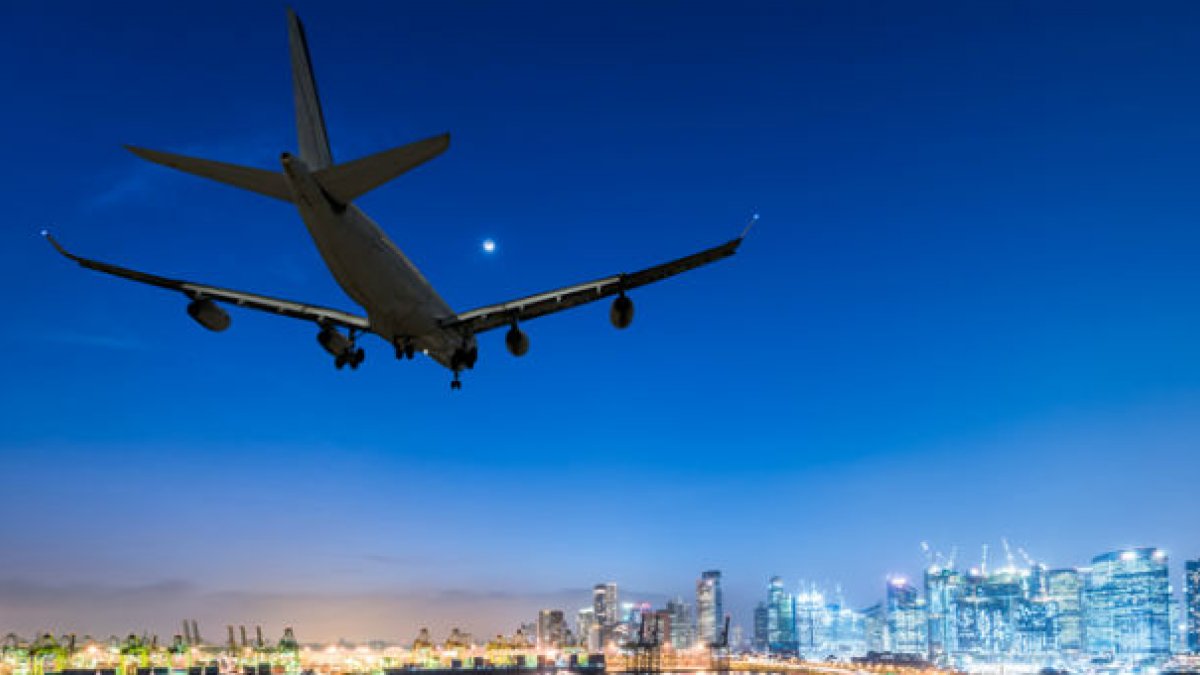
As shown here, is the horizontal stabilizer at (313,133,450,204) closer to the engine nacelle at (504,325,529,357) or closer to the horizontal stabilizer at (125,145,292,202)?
the horizontal stabilizer at (125,145,292,202)

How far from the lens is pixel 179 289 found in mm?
29422

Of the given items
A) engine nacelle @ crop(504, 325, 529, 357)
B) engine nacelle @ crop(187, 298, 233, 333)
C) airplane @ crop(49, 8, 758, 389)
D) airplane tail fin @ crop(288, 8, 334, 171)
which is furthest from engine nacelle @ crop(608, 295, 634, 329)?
engine nacelle @ crop(187, 298, 233, 333)

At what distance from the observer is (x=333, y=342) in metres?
32.8

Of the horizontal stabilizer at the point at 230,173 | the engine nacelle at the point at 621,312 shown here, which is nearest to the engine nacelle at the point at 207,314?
the horizontal stabilizer at the point at 230,173

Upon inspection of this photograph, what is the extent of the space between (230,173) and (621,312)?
1201cm

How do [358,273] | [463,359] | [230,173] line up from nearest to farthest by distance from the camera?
[230,173], [358,273], [463,359]

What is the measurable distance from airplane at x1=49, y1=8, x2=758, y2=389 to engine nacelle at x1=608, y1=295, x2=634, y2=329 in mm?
31

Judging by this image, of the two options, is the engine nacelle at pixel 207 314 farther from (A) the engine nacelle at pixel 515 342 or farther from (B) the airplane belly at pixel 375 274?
(A) the engine nacelle at pixel 515 342

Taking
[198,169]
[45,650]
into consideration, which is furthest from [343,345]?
[45,650]

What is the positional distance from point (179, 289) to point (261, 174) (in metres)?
7.52

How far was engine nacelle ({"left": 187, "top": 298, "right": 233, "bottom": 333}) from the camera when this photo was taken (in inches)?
1160

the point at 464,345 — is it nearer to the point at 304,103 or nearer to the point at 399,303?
the point at 399,303

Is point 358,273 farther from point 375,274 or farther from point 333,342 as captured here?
point 333,342

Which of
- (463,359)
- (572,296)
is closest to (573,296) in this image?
(572,296)
